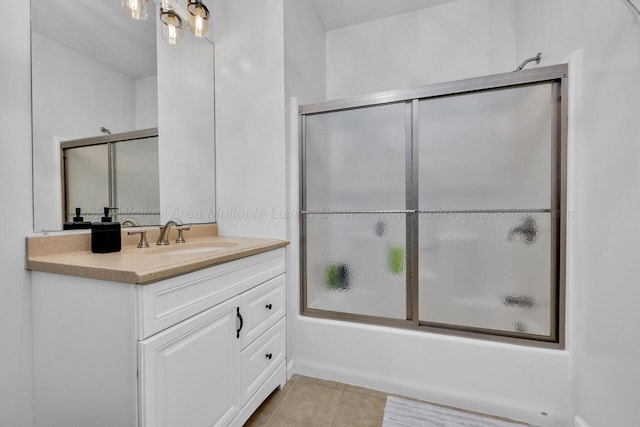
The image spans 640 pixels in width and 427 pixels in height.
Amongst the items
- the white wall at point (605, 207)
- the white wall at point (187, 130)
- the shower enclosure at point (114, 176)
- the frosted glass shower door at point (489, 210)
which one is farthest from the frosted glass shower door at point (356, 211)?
the shower enclosure at point (114, 176)

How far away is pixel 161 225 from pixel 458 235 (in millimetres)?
1711

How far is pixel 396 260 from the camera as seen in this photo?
5.33ft

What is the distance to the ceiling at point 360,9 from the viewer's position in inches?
82.0

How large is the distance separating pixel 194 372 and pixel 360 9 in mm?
2629

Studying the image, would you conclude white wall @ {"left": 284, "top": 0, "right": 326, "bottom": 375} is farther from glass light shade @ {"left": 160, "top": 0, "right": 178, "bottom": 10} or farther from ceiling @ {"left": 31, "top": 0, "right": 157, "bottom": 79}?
ceiling @ {"left": 31, "top": 0, "right": 157, "bottom": 79}

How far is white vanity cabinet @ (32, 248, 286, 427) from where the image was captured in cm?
82

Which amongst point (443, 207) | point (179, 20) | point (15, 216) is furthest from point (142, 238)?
point (443, 207)

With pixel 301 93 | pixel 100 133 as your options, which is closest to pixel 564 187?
pixel 301 93

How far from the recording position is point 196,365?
100 cm

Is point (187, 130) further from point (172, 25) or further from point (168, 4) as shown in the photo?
point (168, 4)

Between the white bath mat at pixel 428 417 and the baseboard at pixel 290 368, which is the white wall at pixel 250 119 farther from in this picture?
the white bath mat at pixel 428 417

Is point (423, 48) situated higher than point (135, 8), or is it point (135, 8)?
point (423, 48)

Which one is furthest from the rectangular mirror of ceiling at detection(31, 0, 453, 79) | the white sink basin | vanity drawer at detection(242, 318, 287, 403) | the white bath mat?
the white bath mat

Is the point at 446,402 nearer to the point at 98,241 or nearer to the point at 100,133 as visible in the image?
the point at 98,241
